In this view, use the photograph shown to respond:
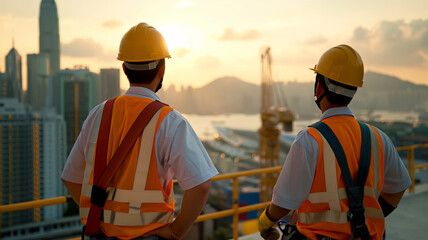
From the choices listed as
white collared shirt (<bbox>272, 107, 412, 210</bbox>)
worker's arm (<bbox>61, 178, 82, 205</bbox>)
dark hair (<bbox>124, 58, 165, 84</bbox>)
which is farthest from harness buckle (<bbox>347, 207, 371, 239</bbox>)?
worker's arm (<bbox>61, 178, 82, 205</bbox>)

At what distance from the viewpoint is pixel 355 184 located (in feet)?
5.62

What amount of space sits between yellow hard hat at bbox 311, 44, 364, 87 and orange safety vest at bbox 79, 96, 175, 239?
91 centimetres

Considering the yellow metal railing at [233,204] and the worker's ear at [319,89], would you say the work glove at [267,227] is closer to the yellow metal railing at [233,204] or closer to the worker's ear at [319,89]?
the worker's ear at [319,89]

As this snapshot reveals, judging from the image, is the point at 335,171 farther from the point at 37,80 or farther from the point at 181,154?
the point at 37,80

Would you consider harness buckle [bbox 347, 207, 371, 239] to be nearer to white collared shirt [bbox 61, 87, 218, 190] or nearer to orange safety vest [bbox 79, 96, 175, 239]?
white collared shirt [bbox 61, 87, 218, 190]

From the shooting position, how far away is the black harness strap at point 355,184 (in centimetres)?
168

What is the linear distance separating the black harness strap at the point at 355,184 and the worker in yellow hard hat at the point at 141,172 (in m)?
0.62

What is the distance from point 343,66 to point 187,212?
3.76ft

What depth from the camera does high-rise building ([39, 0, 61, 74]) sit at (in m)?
107

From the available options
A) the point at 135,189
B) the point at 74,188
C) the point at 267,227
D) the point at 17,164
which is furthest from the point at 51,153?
the point at 135,189

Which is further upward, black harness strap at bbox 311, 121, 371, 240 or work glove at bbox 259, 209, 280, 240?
black harness strap at bbox 311, 121, 371, 240

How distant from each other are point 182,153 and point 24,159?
235ft

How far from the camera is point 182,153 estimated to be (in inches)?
59.2

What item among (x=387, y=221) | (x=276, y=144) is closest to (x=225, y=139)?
(x=276, y=144)
